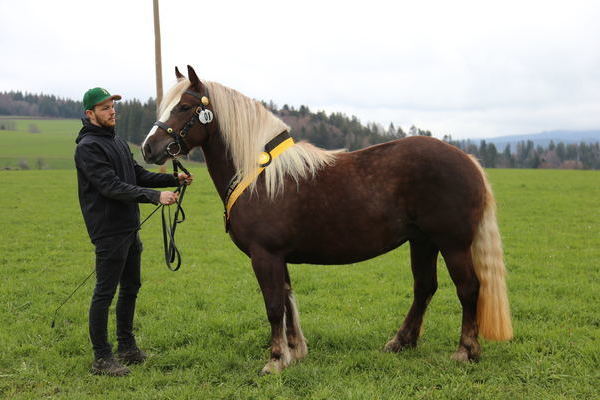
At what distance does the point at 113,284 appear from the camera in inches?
157

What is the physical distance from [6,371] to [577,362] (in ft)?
16.7

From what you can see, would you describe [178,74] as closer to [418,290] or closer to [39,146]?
[418,290]

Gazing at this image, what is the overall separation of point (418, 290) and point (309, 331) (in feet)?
4.10

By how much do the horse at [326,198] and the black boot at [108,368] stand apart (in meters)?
→ 1.28

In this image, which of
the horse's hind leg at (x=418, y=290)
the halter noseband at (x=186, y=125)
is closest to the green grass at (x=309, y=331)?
the horse's hind leg at (x=418, y=290)

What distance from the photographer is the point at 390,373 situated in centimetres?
395

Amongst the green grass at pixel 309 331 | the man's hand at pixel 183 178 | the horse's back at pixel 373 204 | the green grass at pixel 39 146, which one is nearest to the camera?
the green grass at pixel 309 331

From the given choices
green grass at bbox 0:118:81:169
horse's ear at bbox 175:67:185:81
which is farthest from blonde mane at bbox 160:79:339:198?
green grass at bbox 0:118:81:169

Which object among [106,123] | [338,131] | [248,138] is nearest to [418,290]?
[248,138]

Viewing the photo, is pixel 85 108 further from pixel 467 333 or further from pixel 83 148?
pixel 467 333

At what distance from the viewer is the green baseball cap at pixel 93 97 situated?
12.5ft

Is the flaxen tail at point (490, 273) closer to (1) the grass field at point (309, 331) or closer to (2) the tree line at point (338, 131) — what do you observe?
(1) the grass field at point (309, 331)

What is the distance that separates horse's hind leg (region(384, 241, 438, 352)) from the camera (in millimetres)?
4422

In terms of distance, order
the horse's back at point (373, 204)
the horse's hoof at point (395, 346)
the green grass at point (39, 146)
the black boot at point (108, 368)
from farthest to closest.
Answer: the green grass at point (39, 146) < the horse's hoof at point (395, 346) < the black boot at point (108, 368) < the horse's back at point (373, 204)
